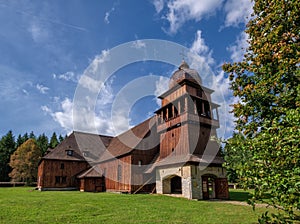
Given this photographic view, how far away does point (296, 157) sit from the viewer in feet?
10.4

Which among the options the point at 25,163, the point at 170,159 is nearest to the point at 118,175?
the point at 170,159

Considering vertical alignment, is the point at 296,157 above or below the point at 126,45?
below

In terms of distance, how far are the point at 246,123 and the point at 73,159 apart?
96.6ft

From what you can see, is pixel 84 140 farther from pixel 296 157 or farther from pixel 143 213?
pixel 296 157

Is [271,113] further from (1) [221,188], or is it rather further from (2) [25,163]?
(2) [25,163]

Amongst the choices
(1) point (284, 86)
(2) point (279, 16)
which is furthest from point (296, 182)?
(2) point (279, 16)

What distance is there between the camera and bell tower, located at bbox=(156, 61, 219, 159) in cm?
1984

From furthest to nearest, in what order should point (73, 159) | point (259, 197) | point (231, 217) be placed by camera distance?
1. point (73, 159)
2. point (231, 217)
3. point (259, 197)

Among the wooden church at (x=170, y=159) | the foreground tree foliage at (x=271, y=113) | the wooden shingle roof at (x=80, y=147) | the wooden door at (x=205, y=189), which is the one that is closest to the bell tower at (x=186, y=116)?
the wooden church at (x=170, y=159)

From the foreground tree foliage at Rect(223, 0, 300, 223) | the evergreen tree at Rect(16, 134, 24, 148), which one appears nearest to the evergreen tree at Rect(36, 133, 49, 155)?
the evergreen tree at Rect(16, 134, 24, 148)

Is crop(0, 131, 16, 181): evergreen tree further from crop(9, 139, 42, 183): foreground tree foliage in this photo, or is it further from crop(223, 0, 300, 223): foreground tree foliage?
crop(223, 0, 300, 223): foreground tree foliage

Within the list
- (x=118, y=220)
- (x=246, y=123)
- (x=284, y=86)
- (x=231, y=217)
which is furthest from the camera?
(x=231, y=217)

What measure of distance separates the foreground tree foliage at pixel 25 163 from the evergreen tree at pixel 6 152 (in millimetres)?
8143

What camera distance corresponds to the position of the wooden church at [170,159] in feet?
60.1
